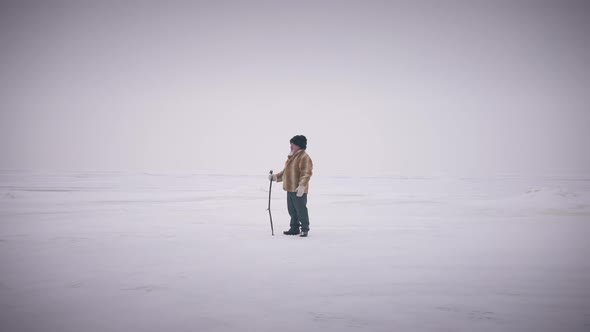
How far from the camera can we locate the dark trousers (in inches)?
281

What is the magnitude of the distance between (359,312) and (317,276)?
1.17 metres

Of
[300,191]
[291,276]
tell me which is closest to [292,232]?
[300,191]

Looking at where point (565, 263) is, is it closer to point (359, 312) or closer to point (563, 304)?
point (563, 304)

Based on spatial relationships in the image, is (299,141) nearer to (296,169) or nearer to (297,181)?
(296,169)

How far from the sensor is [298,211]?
284 inches

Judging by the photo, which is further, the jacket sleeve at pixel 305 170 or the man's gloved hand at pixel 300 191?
the jacket sleeve at pixel 305 170

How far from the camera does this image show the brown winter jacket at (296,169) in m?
A: 7.20

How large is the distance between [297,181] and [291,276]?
10.5ft

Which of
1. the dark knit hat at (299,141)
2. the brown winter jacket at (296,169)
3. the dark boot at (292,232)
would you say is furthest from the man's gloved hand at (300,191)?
the dark knit hat at (299,141)

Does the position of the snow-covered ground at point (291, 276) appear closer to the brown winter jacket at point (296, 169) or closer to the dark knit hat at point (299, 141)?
the brown winter jacket at point (296, 169)

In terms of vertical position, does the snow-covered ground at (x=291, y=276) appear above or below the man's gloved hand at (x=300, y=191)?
below

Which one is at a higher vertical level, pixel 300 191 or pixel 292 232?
pixel 300 191

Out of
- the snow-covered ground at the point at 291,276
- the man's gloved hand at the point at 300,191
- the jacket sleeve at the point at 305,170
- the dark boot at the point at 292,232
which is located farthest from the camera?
the dark boot at the point at 292,232

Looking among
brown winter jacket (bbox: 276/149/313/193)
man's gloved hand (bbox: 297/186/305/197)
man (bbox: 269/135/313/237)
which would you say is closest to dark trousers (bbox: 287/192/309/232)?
man (bbox: 269/135/313/237)
